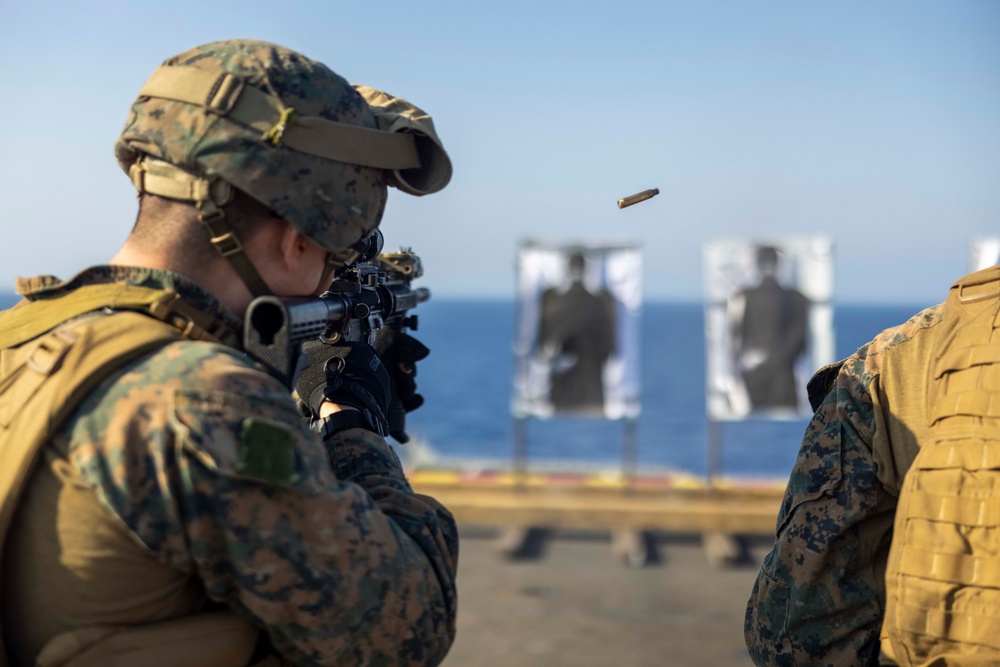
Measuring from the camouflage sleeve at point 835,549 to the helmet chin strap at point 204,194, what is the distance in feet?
5.09

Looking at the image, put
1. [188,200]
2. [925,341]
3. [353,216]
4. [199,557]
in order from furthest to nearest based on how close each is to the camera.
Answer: [925,341], [353,216], [188,200], [199,557]

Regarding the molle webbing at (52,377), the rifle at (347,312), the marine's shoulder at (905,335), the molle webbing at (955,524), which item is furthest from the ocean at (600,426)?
the molle webbing at (52,377)

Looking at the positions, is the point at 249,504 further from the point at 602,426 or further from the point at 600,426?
the point at 602,426

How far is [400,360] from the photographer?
344cm

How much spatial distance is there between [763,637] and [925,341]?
0.91 m

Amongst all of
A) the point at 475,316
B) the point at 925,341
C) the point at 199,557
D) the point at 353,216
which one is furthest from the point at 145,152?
the point at 475,316

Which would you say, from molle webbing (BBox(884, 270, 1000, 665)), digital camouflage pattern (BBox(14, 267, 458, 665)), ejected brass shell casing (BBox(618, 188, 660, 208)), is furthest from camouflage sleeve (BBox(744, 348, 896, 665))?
digital camouflage pattern (BBox(14, 267, 458, 665))

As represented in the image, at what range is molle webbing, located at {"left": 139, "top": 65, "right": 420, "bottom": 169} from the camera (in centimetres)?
211

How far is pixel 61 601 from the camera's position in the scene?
186 cm

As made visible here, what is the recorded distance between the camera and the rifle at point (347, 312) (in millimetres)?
2127

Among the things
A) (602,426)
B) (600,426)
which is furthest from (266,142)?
(602,426)

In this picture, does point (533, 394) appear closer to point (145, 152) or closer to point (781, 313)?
point (781, 313)

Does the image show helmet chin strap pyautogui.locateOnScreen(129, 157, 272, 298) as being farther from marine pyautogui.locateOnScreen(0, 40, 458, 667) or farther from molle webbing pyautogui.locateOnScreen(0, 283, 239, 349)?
molle webbing pyautogui.locateOnScreen(0, 283, 239, 349)

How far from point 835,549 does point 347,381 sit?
1357 mm
